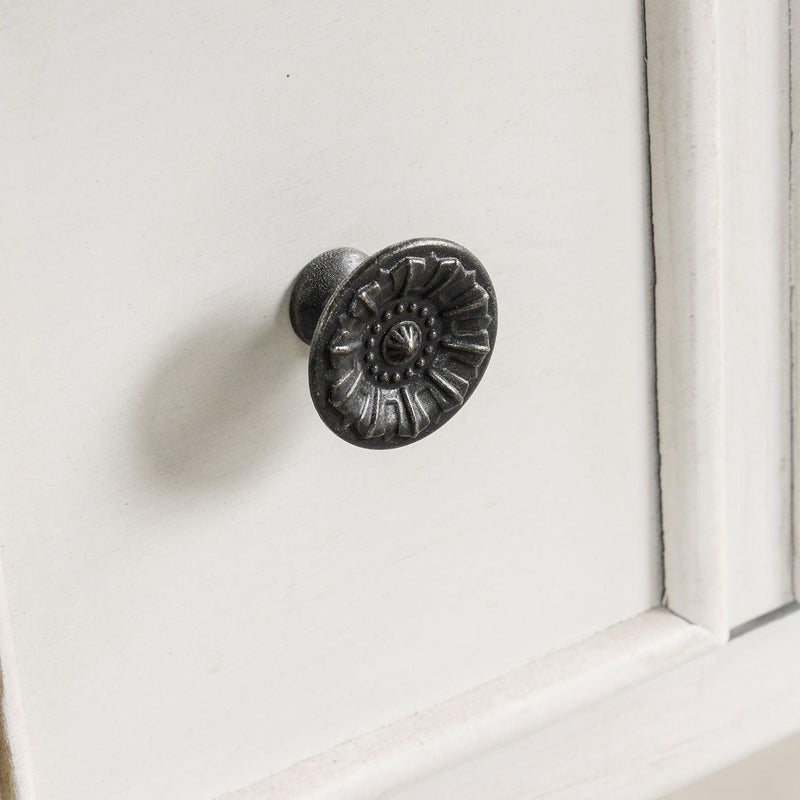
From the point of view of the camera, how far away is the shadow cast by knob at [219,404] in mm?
321

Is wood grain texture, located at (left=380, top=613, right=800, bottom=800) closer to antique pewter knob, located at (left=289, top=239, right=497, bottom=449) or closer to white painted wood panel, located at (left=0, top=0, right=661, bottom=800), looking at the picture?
white painted wood panel, located at (left=0, top=0, right=661, bottom=800)

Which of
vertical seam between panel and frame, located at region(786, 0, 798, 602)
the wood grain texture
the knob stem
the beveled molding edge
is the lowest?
the wood grain texture

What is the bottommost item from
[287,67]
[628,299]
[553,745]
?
[553,745]

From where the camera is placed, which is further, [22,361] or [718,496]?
[718,496]

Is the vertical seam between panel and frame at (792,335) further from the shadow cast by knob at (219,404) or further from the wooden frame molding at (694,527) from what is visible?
the shadow cast by knob at (219,404)

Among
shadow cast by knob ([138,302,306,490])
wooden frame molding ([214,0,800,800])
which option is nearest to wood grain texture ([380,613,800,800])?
wooden frame molding ([214,0,800,800])

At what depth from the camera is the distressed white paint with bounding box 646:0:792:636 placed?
0.38m

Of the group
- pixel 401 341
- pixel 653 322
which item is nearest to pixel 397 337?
pixel 401 341

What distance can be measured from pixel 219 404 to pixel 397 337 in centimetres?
6

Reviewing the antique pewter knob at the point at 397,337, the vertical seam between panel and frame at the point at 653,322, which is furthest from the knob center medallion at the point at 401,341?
the vertical seam between panel and frame at the point at 653,322

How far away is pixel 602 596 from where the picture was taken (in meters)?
0.43

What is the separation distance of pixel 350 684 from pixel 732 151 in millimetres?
242

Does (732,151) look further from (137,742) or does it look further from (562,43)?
(137,742)

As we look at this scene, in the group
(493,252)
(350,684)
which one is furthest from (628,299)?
(350,684)
